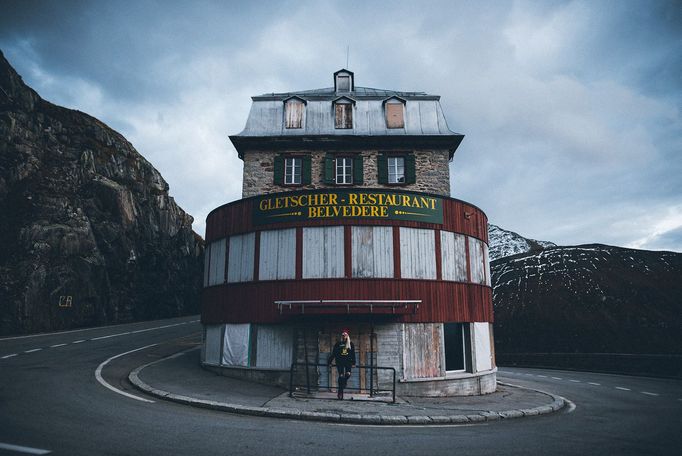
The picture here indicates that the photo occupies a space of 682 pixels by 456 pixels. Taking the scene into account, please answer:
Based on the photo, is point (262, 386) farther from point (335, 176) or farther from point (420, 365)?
point (335, 176)

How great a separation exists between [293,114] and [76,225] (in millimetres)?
20460

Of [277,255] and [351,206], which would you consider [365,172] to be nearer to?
[351,206]

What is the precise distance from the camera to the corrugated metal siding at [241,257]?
1554 centimetres

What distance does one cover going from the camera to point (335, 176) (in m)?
22.8

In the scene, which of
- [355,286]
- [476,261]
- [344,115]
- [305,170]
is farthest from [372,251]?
[344,115]

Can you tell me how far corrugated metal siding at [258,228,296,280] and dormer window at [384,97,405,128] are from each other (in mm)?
11124

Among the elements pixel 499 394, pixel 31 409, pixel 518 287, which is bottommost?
pixel 499 394

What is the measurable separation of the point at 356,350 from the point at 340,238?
3689 millimetres

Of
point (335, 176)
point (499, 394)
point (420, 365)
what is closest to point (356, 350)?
point (420, 365)

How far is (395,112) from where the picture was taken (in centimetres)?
2380

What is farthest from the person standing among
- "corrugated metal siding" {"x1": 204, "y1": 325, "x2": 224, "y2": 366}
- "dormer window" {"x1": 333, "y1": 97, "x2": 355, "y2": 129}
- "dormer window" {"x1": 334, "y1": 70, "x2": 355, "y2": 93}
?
"dormer window" {"x1": 334, "y1": 70, "x2": 355, "y2": 93}

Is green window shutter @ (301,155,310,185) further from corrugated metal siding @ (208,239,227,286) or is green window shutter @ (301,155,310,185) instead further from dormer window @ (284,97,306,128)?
corrugated metal siding @ (208,239,227,286)

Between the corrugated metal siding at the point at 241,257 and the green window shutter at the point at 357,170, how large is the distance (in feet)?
27.7

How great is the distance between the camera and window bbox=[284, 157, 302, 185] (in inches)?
899
